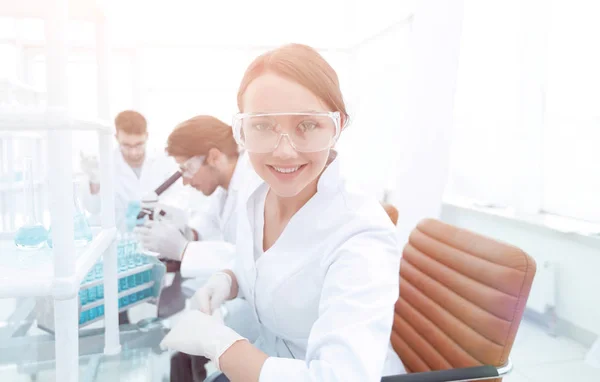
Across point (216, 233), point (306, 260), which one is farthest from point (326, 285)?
point (216, 233)

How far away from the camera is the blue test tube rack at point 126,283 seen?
0.97m

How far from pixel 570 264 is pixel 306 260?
2.09 m

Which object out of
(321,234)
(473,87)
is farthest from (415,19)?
(321,234)

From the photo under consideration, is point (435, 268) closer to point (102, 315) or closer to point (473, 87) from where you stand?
point (102, 315)

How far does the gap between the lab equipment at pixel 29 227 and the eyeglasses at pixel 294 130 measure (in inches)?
17.6

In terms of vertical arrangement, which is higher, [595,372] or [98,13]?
[98,13]

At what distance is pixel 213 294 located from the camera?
3.54ft

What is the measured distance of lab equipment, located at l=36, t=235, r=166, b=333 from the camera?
974 mm

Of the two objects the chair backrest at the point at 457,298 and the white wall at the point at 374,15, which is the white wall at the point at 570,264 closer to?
the chair backrest at the point at 457,298

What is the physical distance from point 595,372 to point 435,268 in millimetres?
1516

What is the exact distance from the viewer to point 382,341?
73 cm

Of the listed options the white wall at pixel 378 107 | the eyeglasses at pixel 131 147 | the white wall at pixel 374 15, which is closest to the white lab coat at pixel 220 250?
the eyeglasses at pixel 131 147

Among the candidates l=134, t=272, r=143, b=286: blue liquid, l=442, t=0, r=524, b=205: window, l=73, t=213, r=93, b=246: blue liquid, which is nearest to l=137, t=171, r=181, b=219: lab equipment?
l=134, t=272, r=143, b=286: blue liquid

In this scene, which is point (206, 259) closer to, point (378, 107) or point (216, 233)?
point (216, 233)
